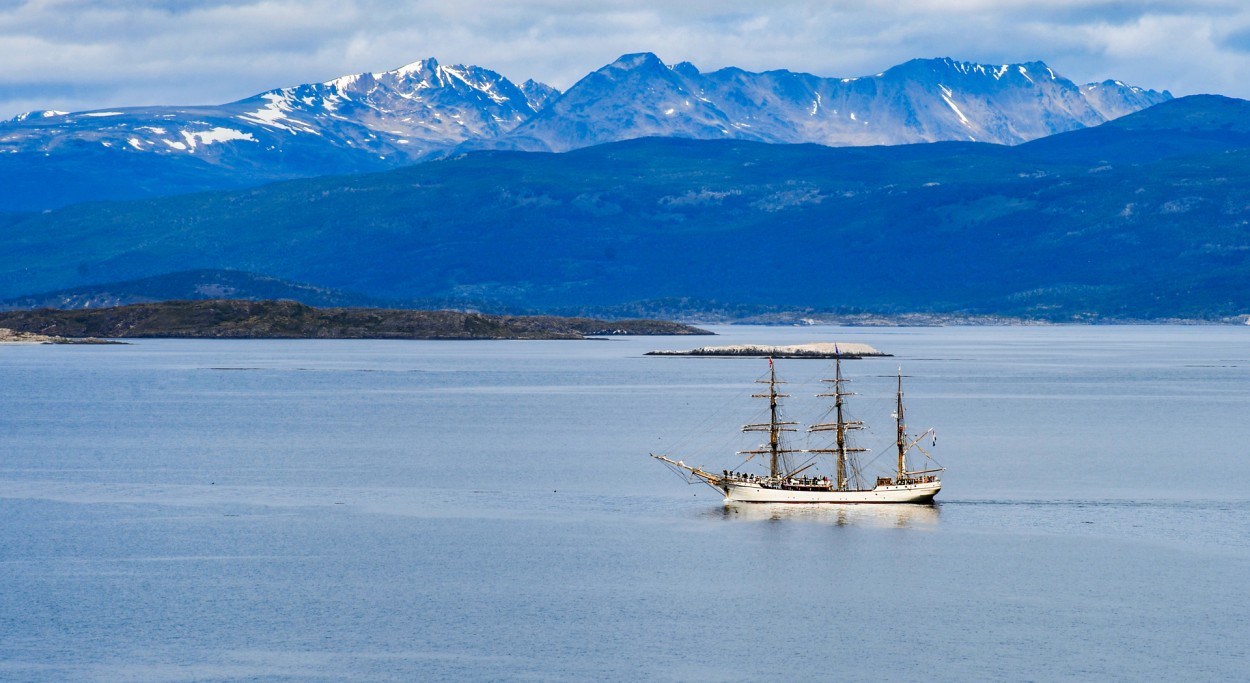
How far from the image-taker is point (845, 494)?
85.6 meters

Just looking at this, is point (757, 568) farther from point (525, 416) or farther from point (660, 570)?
point (525, 416)

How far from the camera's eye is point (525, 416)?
142 m

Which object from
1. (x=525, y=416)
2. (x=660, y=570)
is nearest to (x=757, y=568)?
(x=660, y=570)

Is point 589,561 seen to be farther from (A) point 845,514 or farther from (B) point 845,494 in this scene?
(B) point 845,494

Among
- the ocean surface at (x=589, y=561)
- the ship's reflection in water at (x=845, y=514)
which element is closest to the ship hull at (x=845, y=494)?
the ship's reflection in water at (x=845, y=514)

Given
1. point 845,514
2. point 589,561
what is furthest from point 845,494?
point 589,561

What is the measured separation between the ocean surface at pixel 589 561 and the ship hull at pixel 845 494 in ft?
4.63

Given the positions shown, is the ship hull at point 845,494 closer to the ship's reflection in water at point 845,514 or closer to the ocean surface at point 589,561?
the ship's reflection in water at point 845,514

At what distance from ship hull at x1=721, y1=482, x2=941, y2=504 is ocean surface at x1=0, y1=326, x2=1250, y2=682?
1.41m

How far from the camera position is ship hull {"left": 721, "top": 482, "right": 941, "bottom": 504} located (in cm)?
8512

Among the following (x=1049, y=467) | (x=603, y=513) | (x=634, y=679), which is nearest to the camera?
(x=634, y=679)

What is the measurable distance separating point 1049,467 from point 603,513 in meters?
33.3

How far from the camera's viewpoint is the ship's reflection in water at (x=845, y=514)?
261 ft

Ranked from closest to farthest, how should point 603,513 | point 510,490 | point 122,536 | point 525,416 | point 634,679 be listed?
point 634,679 < point 122,536 < point 603,513 < point 510,490 < point 525,416
